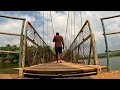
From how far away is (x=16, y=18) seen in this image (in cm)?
581
